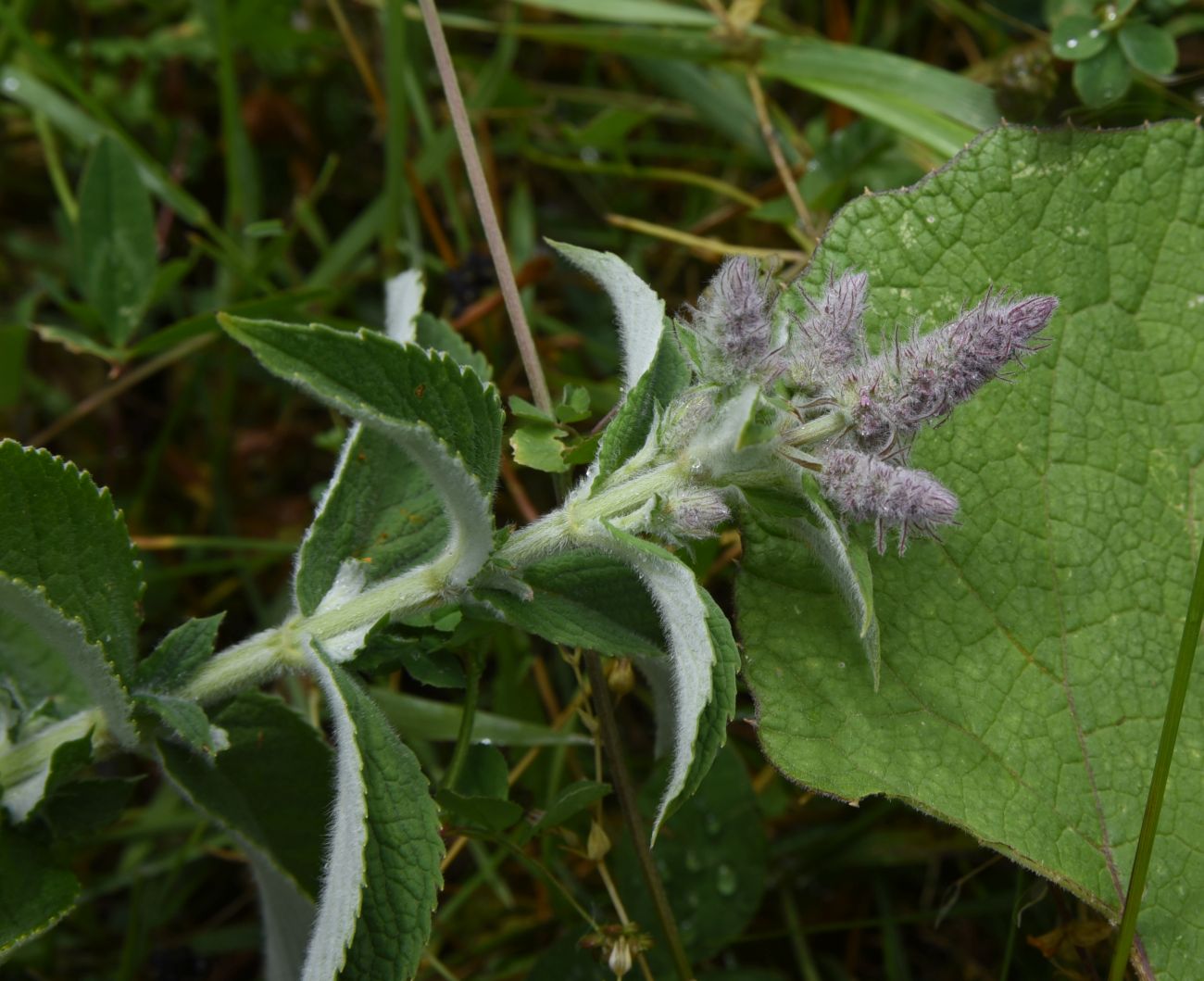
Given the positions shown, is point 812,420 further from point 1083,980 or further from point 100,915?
point 100,915

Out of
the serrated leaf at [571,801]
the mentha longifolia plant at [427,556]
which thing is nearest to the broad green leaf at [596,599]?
the mentha longifolia plant at [427,556]

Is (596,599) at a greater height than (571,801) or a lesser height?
greater

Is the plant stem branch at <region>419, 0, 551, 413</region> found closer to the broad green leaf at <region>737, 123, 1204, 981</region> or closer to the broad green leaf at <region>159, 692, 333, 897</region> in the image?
the broad green leaf at <region>737, 123, 1204, 981</region>

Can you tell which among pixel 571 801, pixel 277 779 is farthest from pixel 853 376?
pixel 277 779

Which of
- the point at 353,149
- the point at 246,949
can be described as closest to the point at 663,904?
the point at 246,949

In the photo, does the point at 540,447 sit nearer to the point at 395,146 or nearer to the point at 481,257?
the point at 481,257

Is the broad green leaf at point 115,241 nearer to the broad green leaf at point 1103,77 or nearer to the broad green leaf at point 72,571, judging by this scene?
the broad green leaf at point 72,571
